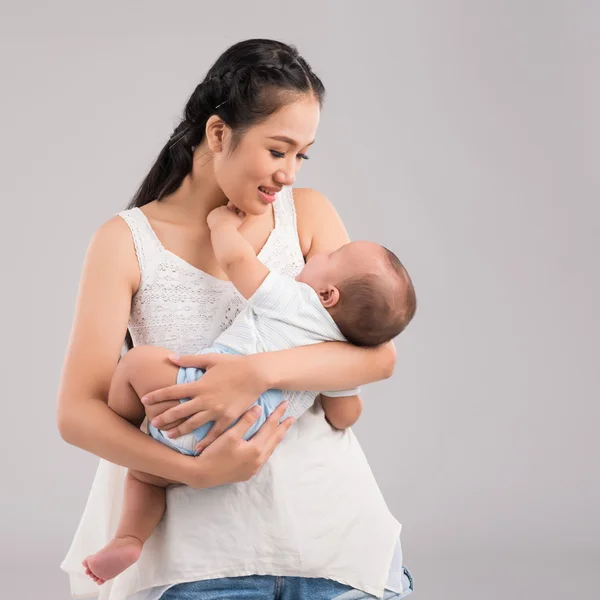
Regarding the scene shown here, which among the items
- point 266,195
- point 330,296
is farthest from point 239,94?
point 330,296

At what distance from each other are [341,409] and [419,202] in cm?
216

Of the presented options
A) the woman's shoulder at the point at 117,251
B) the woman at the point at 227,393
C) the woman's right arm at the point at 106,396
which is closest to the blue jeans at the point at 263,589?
the woman at the point at 227,393

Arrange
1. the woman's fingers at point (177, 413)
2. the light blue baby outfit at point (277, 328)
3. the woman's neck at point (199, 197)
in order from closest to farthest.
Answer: the woman's fingers at point (177, 413), the light blue baby outfit at point (277, 328), the woman's neck at point (199, 197)

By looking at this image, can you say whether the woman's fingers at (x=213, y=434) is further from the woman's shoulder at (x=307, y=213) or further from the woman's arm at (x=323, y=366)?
the woman's shoulder at (x=307, y=213)

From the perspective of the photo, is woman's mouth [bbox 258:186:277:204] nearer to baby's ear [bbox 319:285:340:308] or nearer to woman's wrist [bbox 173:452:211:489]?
baby's ear [bbox 319:285:340:308]

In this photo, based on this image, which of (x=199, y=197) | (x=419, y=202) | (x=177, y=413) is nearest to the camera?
(x=177, y=413)

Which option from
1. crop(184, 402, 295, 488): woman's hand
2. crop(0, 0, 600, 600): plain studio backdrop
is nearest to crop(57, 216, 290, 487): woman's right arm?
crop(184, 402, 295, 488): woman's hand

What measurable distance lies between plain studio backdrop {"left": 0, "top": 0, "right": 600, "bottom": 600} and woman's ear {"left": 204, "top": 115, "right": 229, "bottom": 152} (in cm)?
180

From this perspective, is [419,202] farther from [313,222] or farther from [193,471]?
[193,471]

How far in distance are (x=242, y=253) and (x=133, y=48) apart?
2.18 meters

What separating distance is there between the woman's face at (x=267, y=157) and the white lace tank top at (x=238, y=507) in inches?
5.6

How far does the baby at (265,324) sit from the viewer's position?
77.7 inches

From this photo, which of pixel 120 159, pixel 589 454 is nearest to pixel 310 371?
pixel 120 159

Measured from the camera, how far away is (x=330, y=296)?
7.05 ft
